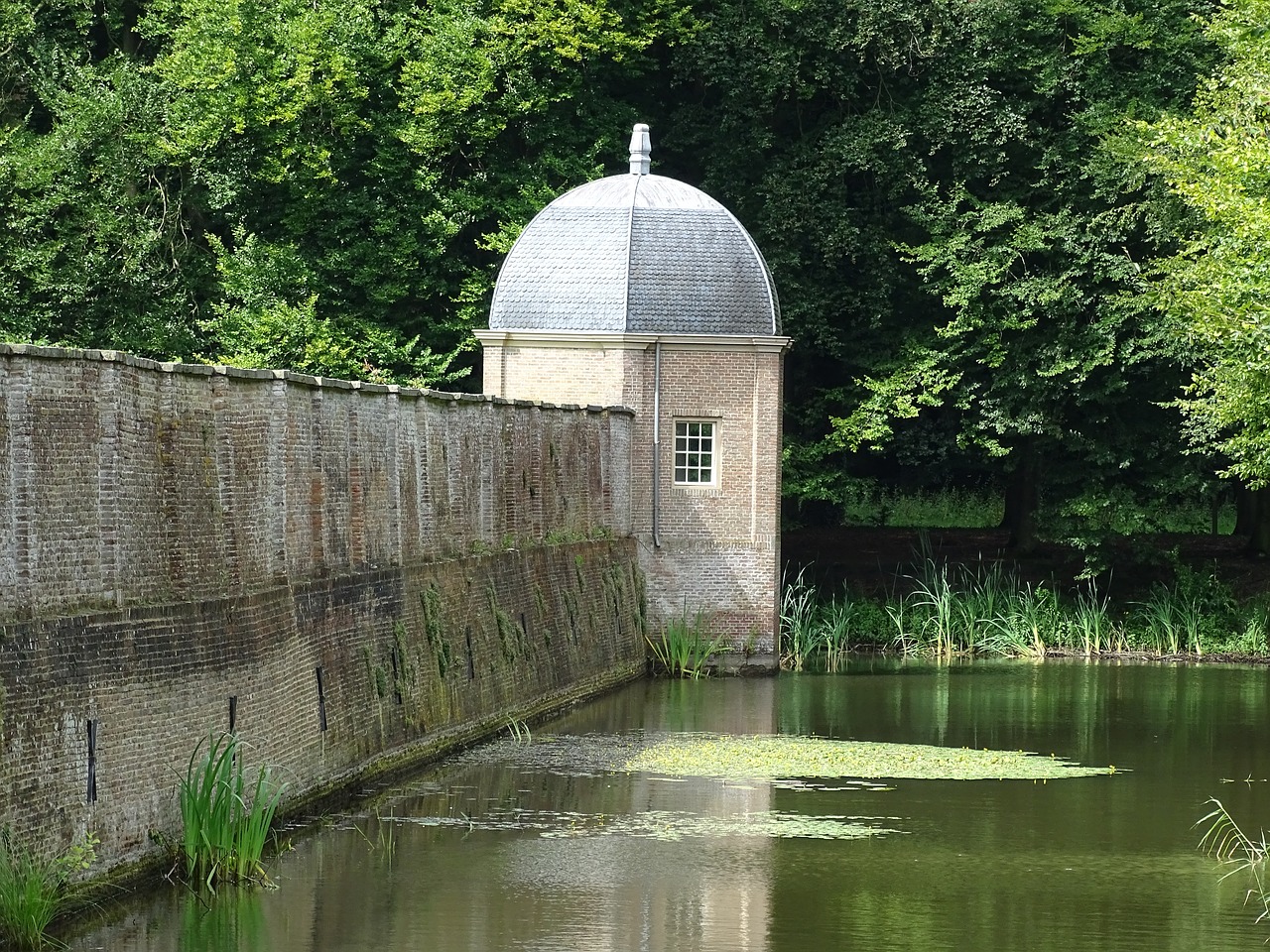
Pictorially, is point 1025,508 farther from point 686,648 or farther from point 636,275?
point 636,275

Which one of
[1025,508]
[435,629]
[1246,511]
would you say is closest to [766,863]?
[435,629]

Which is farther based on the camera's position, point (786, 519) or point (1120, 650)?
point (786, 519)

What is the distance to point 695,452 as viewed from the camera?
2692 cm

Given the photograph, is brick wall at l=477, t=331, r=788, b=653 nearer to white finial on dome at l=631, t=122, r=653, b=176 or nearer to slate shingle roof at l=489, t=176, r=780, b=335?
slate shingle roof at l=489, t=176, r=780, b=335

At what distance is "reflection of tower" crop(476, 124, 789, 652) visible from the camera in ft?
86.8

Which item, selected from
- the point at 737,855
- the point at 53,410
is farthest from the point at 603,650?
the point at 53,410

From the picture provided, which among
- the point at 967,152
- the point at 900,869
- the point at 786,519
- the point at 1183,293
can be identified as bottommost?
the point at 900,869

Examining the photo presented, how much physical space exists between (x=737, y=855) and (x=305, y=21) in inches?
722

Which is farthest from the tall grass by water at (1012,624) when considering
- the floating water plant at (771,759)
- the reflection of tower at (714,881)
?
the reflection of tower at (714,881)

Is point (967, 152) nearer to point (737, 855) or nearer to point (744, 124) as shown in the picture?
point (744, 124)

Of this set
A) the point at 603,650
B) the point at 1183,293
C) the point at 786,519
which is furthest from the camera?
the point at 786,519

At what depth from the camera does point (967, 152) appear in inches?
1175

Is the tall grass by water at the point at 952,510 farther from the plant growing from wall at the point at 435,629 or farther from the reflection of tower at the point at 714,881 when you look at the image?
the reflection of tower at the point at 714,881

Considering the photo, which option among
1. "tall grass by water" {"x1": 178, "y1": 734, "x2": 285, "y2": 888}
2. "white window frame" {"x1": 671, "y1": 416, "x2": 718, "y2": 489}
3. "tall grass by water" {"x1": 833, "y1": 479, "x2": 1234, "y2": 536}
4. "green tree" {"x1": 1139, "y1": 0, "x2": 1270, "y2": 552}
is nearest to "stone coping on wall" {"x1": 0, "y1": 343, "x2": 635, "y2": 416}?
"tall grass by water" {"x1": 178, "y1": 734, "x2": 285, "y2": 888}
